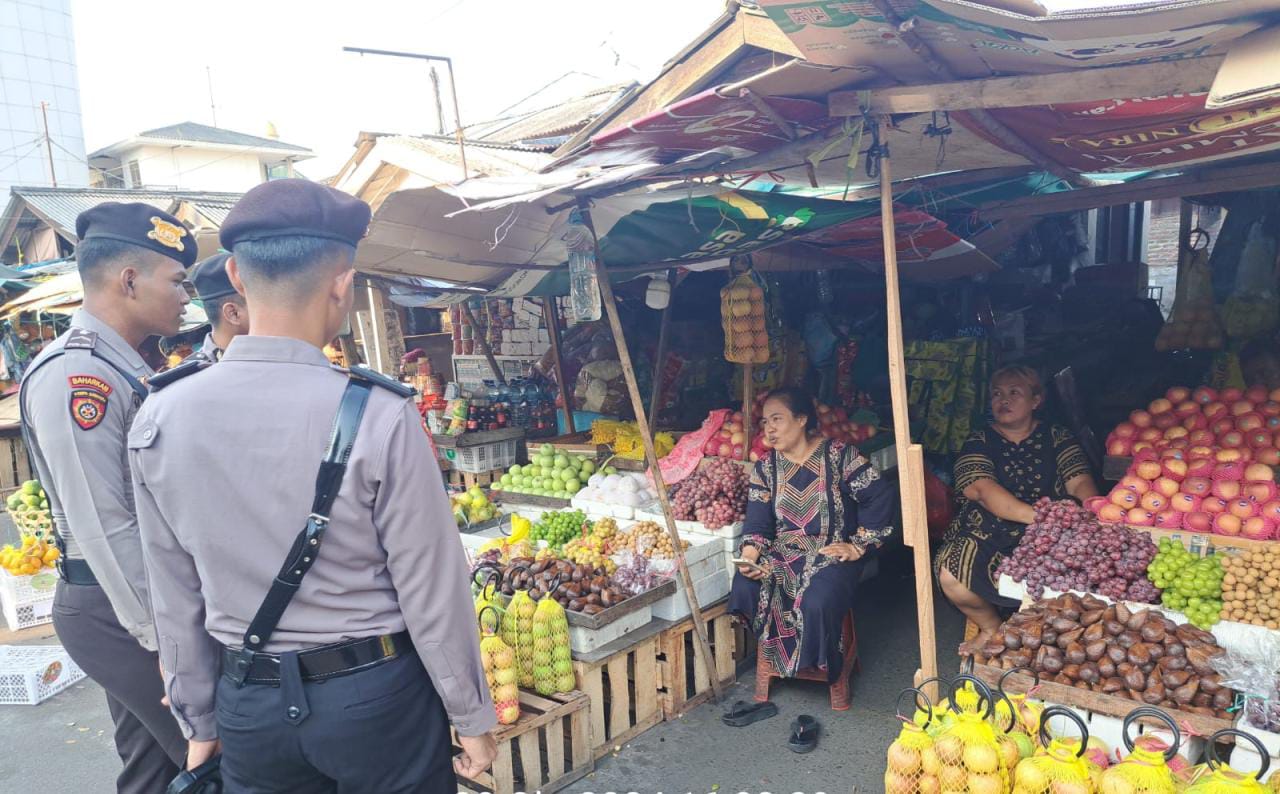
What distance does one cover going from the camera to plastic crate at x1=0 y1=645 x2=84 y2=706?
5086 millimetres

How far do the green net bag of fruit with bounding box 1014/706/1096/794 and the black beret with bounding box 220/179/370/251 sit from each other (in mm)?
2457

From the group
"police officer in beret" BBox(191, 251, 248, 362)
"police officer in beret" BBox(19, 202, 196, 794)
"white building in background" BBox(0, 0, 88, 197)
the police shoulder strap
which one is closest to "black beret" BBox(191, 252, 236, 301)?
"police officer in beret" BBox(191, 251, 248, 362)

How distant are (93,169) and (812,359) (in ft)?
106

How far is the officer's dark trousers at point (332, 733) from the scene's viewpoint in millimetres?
1709

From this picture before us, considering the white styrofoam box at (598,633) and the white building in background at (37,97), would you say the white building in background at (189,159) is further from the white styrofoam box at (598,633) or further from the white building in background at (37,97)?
the white styrofoam box at (598,633)

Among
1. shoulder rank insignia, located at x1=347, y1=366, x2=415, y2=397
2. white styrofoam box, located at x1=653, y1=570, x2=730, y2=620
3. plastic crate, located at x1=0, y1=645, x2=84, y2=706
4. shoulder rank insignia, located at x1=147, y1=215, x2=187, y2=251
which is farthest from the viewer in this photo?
plastic crate, located at x1=0, y1=645, x2=84, y2=706

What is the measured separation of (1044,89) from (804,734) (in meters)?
3.06

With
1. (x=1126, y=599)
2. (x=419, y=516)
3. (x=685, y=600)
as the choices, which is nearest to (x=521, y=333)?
(x=685, y=600)

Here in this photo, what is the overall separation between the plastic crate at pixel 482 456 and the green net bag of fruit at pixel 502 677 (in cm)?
381

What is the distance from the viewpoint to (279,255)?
1.72 meters

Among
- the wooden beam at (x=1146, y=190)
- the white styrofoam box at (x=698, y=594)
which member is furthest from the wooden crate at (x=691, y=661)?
the wooden beam at (x=1146, y=190)

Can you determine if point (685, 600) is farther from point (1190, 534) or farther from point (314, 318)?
point (314, 318)

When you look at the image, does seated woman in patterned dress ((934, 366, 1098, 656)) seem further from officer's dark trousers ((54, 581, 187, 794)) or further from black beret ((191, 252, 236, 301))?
black beret ((191, 252, 236, 301))

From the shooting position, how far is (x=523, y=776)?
365cm
